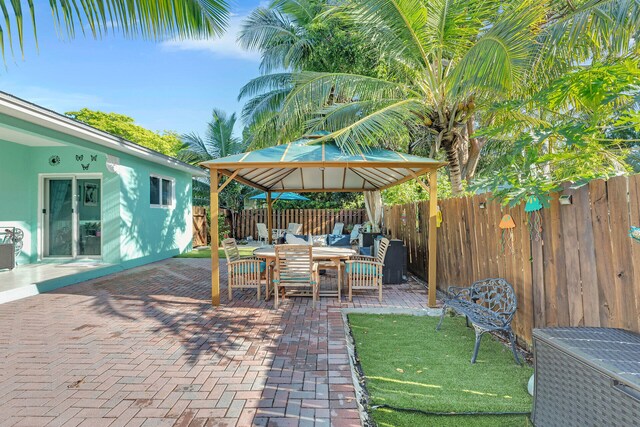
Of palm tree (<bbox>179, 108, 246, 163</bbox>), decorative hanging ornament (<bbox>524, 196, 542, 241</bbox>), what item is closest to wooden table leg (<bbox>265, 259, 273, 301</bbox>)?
decorative hanging ornament (<bbox>524, 196, 542, 241</bbox>)

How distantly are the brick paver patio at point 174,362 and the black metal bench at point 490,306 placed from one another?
4.13ft

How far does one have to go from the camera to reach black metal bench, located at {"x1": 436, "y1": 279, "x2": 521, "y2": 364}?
11.6 ft

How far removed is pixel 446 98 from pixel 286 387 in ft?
17.5

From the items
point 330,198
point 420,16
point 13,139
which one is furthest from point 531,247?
point 330,198

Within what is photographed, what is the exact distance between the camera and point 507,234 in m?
4.28

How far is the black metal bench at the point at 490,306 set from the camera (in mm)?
3549

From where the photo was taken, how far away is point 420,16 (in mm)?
5324

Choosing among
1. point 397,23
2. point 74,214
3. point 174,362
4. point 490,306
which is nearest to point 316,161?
point 397,23

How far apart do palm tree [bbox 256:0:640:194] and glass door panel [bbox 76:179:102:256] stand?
590cm

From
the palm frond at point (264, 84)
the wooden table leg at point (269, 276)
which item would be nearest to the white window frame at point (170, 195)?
the palm frond at point (264, 84)

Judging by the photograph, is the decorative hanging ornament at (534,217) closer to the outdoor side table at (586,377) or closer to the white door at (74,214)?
the outdoor side table at (586,377)

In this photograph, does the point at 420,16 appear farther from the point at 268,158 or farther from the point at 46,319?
the point at 46,319

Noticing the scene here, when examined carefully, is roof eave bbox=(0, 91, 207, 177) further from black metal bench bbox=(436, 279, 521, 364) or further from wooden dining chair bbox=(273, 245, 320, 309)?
black metal bench bbox=(436, 279, 521, 364)

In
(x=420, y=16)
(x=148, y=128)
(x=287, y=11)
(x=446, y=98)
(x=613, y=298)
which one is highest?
(x=148, y=128)
